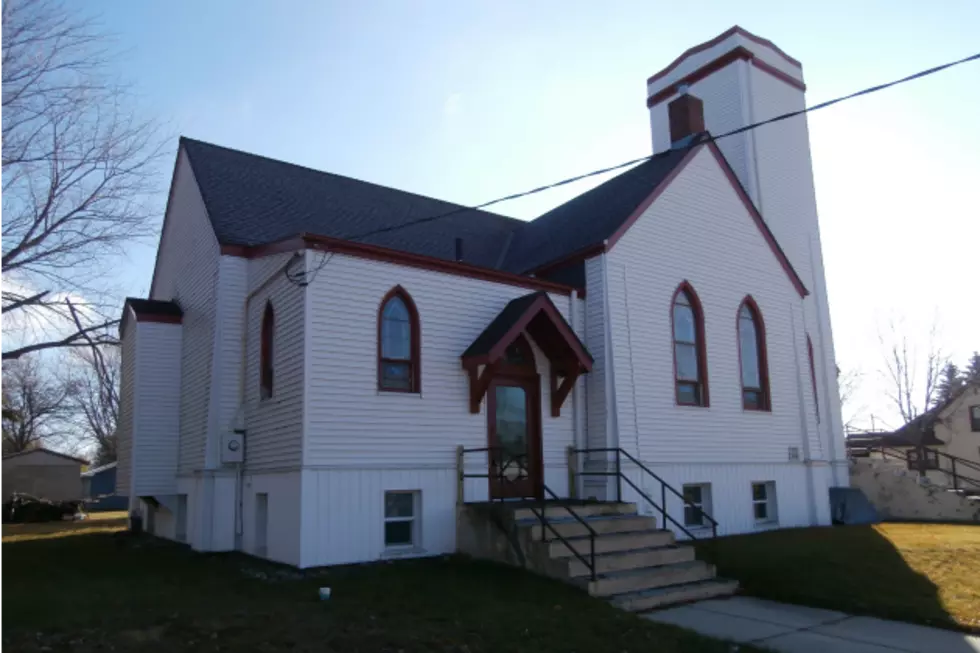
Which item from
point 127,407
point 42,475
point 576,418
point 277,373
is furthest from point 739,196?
point 42,475

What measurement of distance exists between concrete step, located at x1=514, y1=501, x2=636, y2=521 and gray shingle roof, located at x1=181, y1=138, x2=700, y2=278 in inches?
201

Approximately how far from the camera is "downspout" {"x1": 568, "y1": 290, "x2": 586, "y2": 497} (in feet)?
52.3

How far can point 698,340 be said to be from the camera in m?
18.2

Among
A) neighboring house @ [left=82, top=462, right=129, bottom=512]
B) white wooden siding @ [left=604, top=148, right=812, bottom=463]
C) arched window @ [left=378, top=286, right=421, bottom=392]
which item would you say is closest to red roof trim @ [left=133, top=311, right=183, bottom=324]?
arched window @ [left=378, top=286, right=421, bottom=392]

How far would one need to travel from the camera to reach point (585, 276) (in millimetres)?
17094

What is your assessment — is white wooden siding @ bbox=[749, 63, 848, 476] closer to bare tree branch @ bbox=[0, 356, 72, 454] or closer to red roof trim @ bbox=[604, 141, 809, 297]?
red roof trim @ bbox=[604, 141, 809, 297]

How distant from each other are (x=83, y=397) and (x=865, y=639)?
A: 67.6m

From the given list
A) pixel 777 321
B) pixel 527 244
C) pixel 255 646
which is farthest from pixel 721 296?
pixel 255 646

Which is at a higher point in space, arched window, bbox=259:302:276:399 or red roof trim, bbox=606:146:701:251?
red roof trim, bbox=606:146:701:251

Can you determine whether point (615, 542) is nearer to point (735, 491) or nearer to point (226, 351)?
point (735, 491)

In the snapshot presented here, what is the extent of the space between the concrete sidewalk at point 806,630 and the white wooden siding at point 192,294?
10331 millimetres

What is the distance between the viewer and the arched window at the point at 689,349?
17703mm

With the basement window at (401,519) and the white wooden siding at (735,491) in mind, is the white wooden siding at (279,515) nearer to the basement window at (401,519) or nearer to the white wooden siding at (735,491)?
the basement window at (401,519)

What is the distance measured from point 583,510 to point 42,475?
35.2 m
